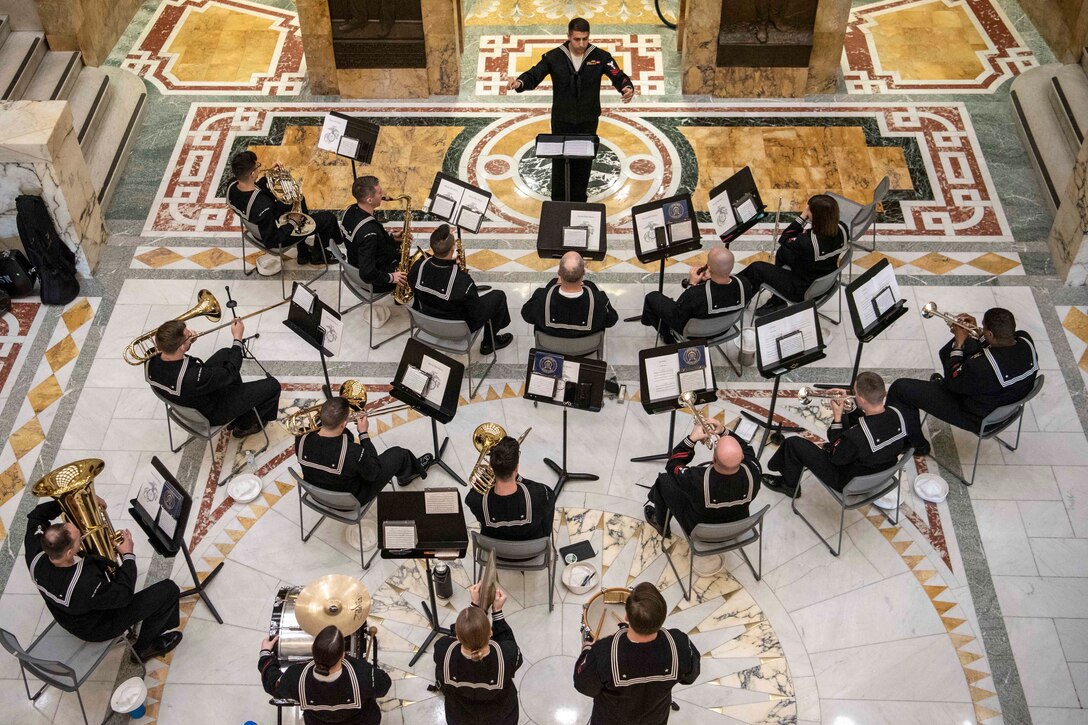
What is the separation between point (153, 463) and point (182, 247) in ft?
13.2

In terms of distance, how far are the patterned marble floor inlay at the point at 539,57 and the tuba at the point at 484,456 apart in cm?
580

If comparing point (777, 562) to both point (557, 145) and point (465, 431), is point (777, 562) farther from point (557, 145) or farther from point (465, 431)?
point (557, 145)

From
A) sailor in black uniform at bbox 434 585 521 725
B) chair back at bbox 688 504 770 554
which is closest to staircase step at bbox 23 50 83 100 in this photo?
sailor in black uniform at bbox 434 585 521 725

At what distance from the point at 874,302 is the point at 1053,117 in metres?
4.85

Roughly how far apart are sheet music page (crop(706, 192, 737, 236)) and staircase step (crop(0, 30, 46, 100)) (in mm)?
7111

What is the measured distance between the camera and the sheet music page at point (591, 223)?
8195 millimetres

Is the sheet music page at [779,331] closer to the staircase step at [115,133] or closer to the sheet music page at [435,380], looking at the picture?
the sheet music page at [435,380]

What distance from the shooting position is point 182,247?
9891mm

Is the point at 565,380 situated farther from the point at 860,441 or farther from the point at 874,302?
the point at 874,302

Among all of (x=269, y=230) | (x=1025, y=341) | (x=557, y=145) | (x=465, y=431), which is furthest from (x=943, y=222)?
(x=269, y=230)

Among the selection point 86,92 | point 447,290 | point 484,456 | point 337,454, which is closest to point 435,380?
point 484,456

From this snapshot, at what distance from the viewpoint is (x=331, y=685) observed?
219 inches

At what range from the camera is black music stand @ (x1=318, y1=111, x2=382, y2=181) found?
29.7ft

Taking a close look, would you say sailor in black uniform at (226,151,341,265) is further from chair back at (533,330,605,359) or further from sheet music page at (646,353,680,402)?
sheet music page at (646,353,680,402)
